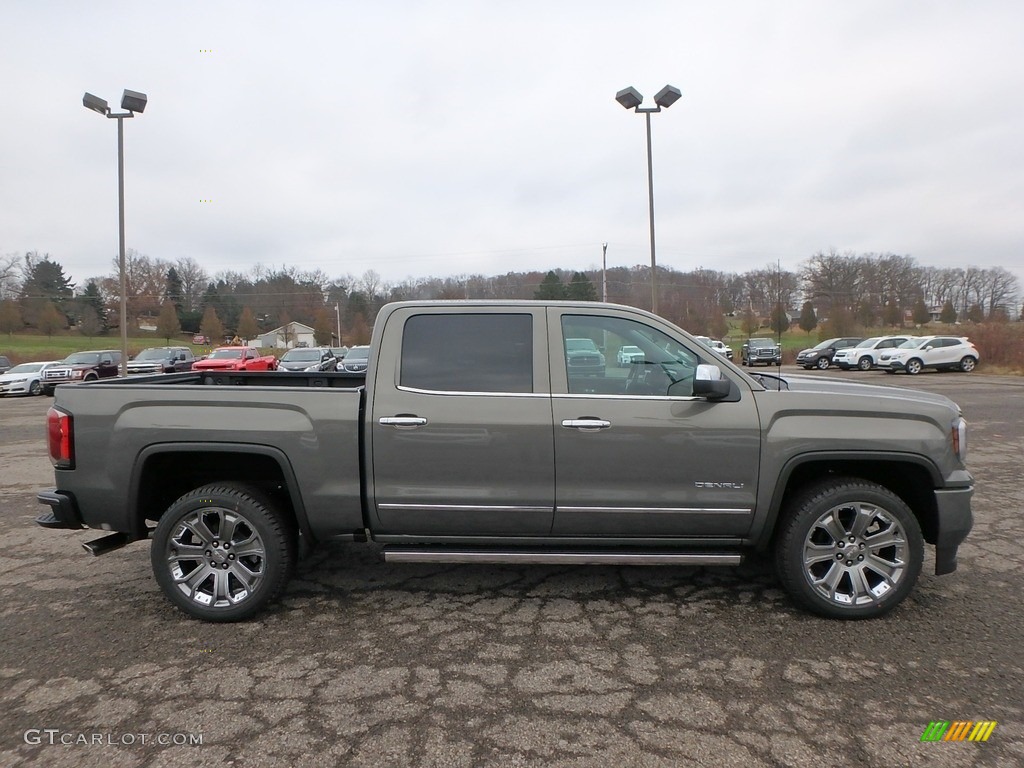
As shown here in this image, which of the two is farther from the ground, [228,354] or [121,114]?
[121,114]

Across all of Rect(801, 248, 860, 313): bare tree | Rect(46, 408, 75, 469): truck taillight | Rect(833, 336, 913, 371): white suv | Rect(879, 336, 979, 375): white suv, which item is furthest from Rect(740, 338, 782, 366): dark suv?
Rect(46, 408, 75, 469): truck taillight

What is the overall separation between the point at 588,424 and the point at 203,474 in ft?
8.23

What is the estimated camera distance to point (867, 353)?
104 feet

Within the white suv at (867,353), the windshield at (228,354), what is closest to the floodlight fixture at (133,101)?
the windshield at (228,354)

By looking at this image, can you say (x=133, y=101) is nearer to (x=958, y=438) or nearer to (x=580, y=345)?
(x=580, y=345)

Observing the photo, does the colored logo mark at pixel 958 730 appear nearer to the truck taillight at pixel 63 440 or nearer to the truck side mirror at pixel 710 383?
the truck side mirror at pixel 710 383

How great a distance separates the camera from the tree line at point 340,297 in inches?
1757

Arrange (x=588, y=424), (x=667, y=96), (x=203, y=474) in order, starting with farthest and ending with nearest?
1. (x=667, y=96)
2. (x=203, y=474)
3. (x=588, y=424)

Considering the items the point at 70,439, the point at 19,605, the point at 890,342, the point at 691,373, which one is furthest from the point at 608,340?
the point at 890,342

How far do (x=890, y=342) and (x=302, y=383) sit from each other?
3437 cm

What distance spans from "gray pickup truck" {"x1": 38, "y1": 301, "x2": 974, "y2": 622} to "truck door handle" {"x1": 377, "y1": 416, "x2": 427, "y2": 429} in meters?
0.01

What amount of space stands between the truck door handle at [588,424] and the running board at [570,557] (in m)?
0.74

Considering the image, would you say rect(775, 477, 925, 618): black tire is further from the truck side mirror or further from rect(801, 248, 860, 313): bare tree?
A: rect(801, 248, 860, 313): bare tree

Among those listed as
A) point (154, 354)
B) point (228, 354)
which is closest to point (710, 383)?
point (228, 354)
